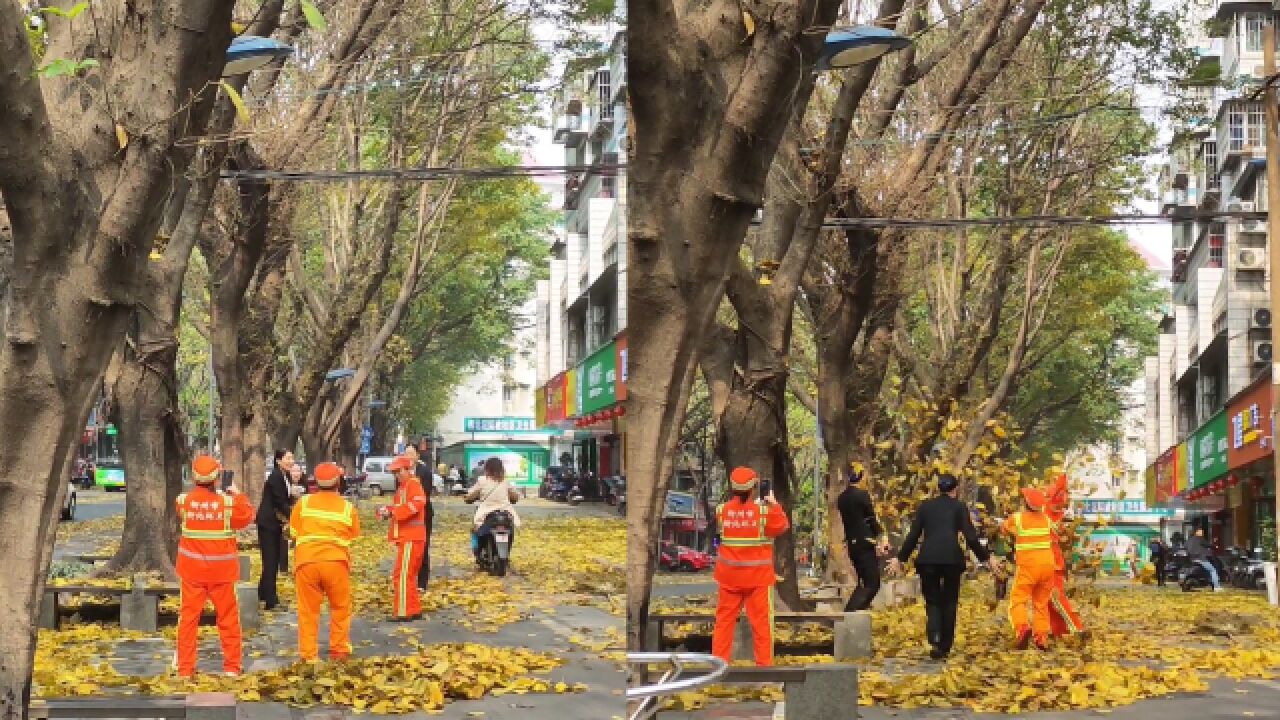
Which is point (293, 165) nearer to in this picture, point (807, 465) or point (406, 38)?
point (406, 38)

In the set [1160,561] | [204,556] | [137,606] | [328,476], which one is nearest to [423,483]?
[137,606]

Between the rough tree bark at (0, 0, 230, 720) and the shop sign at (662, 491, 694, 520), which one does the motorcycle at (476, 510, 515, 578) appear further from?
the rough tree bark at (0, 0, 230, 720)

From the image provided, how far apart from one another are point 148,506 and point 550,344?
75480 mm

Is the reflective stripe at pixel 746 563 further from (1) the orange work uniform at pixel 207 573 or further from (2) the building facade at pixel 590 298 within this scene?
(2) the building facade at pixel 590 298

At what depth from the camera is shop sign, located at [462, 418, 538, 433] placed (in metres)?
121

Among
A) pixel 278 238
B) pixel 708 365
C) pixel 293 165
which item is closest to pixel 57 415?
pixel 708 365

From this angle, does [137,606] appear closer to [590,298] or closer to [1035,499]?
[1035,499]

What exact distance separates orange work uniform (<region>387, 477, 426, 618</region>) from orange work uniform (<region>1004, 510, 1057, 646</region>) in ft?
18.9

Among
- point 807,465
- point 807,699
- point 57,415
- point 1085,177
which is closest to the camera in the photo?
point 57,415

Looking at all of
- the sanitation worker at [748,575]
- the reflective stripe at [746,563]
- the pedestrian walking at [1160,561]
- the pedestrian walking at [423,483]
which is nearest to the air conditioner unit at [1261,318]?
the pedestrian walking at [1160,561]

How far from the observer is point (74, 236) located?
8.17 metres

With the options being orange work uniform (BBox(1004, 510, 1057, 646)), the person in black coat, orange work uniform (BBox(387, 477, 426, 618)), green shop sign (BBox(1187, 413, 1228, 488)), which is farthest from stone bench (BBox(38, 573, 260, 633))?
green shop sign (BBox(1187, 413, 1228, 488))

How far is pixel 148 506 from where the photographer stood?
65.8 ft

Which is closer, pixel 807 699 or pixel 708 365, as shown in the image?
pixel 807 699
